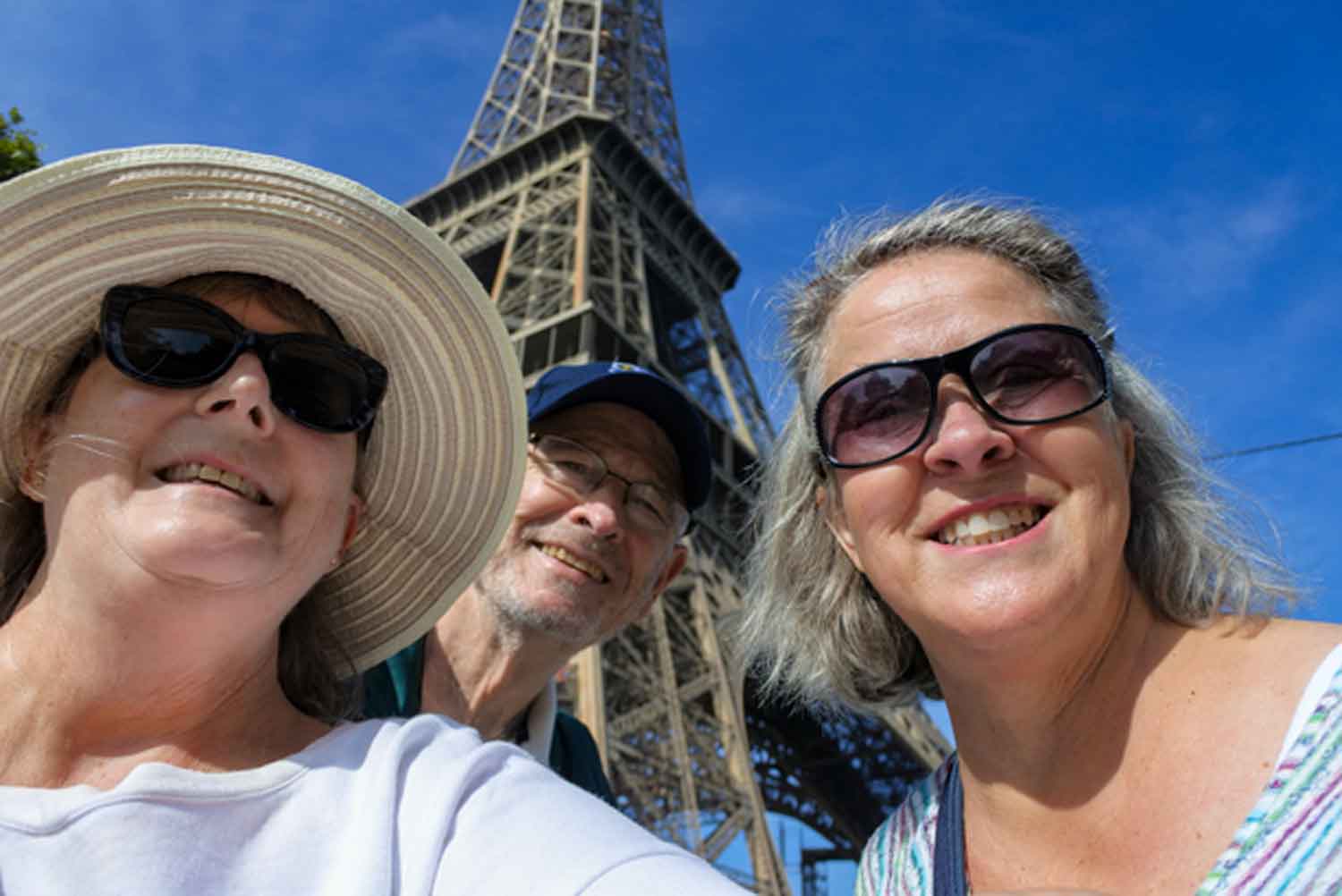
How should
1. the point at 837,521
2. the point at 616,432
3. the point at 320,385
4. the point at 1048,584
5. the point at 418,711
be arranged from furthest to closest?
the point at 616,432 → the point at 418,711 → the point at 837,521 → the point at 1048,584 → the point at 320,385

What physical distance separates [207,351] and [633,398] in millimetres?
1709

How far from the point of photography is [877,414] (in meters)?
2.09

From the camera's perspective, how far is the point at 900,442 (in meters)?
2.05

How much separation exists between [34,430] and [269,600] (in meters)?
0.58

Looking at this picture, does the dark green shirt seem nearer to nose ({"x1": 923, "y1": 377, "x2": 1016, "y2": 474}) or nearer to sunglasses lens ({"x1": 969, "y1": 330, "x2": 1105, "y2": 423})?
nose ({"x1": 923, "y1": 377, "x2": 1016, "y2": 474})

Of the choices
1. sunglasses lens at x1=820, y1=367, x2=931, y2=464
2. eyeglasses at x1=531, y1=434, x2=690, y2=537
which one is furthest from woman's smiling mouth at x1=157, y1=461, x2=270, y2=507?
eyeglasses at x1=531, y1=434, x2=690, y2=537

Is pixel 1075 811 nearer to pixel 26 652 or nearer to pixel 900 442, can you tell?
pixel 900 442

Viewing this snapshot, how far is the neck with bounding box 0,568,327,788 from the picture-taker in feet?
5.16

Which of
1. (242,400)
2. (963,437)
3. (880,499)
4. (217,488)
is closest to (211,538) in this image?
(217,488)

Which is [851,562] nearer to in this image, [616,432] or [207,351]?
[616,432]

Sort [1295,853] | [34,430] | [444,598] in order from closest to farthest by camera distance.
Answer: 1. [1295,853]
2. [34,430]
3. [444,598]

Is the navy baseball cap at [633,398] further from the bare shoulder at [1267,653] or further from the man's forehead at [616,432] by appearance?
the bare shoulder at [1267,653]

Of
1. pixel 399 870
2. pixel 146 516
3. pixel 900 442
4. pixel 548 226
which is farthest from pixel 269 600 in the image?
pixel 548 226

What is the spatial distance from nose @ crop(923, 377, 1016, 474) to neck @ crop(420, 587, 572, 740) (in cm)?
163
